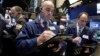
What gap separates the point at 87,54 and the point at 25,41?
5.68ft

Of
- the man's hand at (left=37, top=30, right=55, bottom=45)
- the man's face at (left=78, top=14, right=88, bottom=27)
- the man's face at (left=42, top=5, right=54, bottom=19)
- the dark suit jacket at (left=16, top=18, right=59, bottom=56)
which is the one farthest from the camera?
the man's face at (left=78, top=14, right=88, bottom=27)

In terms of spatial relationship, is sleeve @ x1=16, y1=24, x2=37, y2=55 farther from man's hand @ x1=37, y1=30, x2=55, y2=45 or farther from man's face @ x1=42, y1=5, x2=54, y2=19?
man's face @ x1=42, y1=5, x2=54, y2=19

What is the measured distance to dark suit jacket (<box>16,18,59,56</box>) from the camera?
8.55 ft

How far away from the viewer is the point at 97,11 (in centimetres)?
789

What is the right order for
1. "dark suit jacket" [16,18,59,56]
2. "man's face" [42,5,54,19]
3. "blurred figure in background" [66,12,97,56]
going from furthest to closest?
"blurred figure in background" [66,12,97,56], "man's face" [42,5,54,19], "dark suit jacket" [16,18,59,56]

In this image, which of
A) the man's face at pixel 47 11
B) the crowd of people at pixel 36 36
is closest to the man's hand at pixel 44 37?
the crowd of people at pixel 36 36

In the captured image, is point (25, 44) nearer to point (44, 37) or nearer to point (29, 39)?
point (29, 39)

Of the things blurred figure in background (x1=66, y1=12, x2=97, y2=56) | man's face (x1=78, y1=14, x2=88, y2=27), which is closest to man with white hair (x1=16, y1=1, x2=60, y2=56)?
blurred figure in background (x1=66, y1=12, x2=97, y2=56)

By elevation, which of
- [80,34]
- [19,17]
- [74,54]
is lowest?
[74,54]

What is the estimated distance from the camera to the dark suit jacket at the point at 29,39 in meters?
2.61

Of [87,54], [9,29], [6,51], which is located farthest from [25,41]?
[87,54]

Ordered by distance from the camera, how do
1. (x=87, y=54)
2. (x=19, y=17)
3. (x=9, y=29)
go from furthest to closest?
(x=19, y=17) < (x=87, y=54) < (x=9, y=29)

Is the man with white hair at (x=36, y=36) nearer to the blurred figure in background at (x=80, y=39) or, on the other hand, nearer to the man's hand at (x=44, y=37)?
the man's hand at (x=44, y=37)

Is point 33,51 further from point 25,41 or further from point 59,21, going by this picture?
point 59,21
